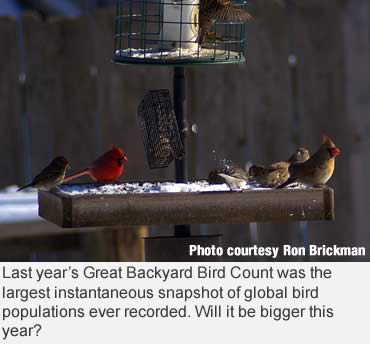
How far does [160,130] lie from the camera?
6.76 m

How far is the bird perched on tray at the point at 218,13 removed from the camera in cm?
664

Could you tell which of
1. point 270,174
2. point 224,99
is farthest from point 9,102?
point 270,174

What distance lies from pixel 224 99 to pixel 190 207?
4.39 m

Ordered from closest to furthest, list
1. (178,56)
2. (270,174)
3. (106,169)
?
(178,56)
(270,174)
(106,169)

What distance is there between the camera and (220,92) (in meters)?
10.4

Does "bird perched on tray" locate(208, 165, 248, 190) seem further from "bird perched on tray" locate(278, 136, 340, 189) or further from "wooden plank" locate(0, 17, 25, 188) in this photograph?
"wooden plank" locate(0, 17, 25, 188)

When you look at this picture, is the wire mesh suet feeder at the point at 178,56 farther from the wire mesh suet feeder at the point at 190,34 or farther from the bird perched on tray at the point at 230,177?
the bird perched on tray at the point at 230,177

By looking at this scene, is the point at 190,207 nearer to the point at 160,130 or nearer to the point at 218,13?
the point at 160,130

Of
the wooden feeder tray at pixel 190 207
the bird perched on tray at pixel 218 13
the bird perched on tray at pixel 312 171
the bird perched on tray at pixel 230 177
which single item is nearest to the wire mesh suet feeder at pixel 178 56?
the bird perched on tray at pixel 218 13

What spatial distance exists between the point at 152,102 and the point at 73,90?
12.4 feet

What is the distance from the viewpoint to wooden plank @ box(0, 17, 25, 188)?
10.7 m

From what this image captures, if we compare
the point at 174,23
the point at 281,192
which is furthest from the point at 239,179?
the point at 174,23

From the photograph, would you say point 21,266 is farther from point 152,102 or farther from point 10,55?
point 10,55

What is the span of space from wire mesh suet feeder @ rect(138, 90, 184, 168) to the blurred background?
10.3ft
